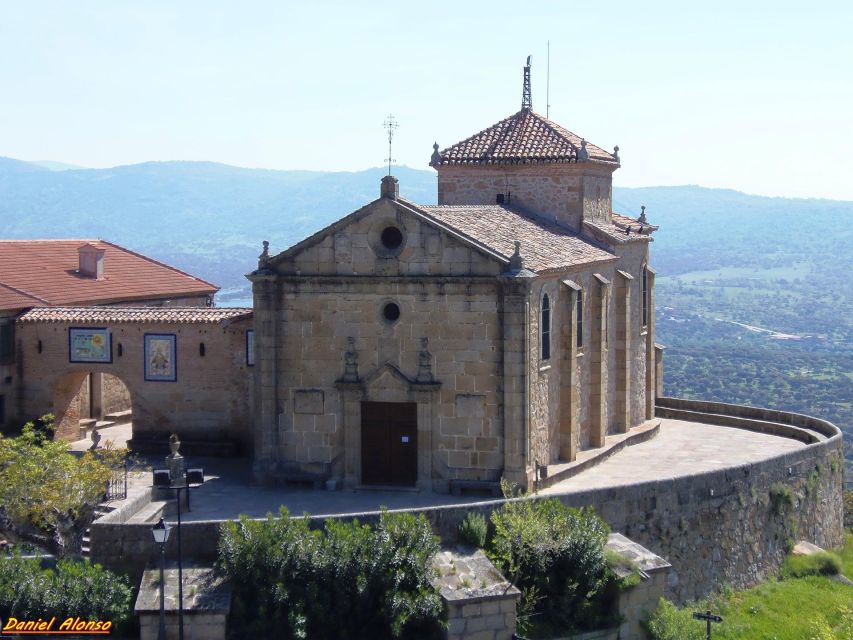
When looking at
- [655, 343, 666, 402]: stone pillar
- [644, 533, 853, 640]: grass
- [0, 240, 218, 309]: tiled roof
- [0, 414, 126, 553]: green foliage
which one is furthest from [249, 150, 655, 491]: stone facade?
[655, 343, 666, 402]: stone pillar

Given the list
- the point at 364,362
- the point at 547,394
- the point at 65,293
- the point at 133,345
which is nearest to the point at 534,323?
the point at 547,394

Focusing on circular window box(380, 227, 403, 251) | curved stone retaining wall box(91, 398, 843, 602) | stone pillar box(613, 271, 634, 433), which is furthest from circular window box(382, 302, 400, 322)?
stone pillar box(613, 271, 634, 433)

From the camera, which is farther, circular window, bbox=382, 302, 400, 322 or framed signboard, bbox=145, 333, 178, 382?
framed signboard, bbox=145, 333, 178, 382

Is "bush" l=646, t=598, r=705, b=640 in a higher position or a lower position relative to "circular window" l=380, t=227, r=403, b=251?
lower

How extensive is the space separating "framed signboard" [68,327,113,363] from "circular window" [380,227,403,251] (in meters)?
9.64

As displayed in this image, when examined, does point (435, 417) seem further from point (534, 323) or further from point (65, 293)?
point (65, 293)

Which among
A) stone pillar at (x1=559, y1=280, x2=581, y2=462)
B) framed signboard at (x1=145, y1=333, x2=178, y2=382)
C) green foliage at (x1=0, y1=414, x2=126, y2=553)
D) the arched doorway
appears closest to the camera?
green foliage at (x1=0, y1=414, x2=126, y2=553)

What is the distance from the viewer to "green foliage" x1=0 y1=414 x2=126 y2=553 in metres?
26.1

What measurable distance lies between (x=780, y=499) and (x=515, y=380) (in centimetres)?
862

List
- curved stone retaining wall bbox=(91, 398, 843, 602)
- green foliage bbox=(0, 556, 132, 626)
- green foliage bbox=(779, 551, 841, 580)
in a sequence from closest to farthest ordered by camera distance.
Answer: green foliage bbox=(0, 556, 132, 626) → curved stone retaining wall bbox=(91, 398, 843, 602) → green foliage bbox=(779, 551, 841, 580)

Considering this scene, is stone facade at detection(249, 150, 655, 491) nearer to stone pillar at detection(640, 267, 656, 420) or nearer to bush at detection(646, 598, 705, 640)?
bush at detection(646, 598, 705, 640)

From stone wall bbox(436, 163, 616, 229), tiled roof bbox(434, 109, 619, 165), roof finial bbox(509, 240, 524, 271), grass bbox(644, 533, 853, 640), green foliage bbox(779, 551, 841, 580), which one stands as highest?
tiled roof bbox(434, 109, 619, 165)

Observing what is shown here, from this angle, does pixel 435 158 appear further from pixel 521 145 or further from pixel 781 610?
pixel 781 610

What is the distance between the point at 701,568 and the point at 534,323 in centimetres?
709
